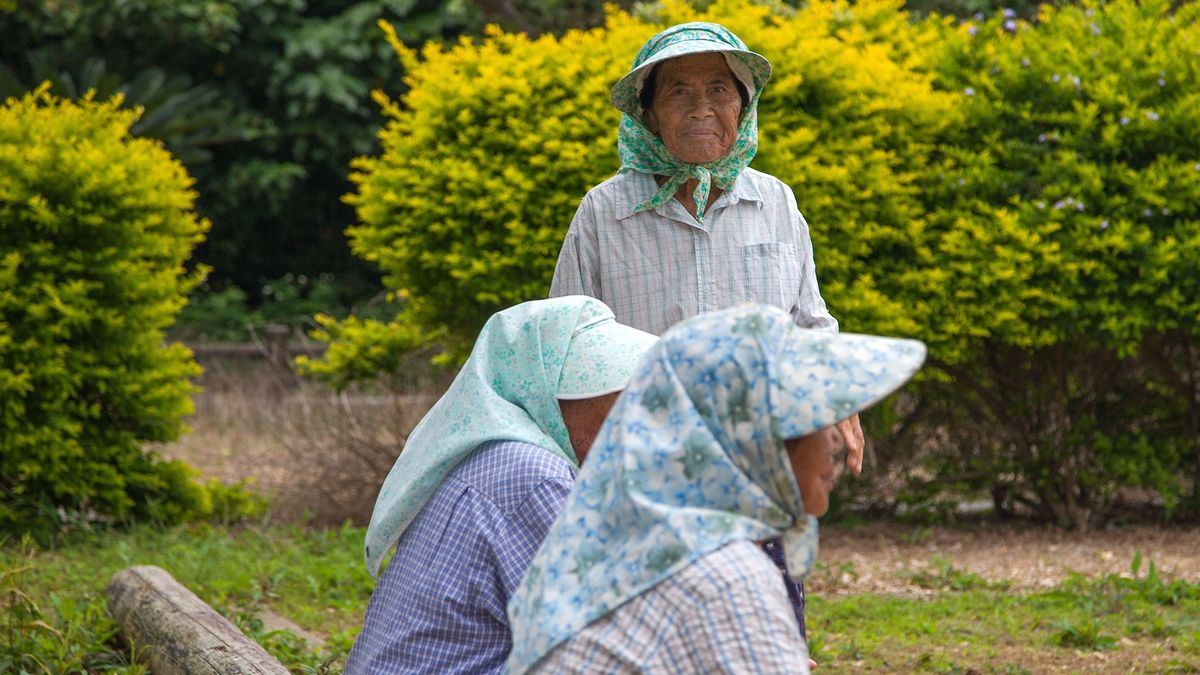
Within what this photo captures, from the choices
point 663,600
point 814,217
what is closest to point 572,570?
point 663,600

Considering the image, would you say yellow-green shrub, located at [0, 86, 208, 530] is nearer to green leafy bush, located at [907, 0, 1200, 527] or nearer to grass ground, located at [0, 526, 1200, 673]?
grass ground, located at [0, 526, 1200, 673]

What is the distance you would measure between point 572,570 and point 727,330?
373 mm

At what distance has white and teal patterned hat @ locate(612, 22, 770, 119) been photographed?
3510 mm

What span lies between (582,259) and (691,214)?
32 centimetres

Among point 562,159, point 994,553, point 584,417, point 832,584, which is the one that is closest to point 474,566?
point 584,417

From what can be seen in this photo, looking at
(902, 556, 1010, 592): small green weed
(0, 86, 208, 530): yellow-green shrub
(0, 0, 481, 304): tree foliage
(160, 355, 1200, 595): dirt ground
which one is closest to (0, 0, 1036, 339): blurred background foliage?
(0, 0, 481, 304): tree foliage

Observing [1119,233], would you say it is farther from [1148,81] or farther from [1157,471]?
[1157,471]

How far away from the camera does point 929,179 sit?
252 inches

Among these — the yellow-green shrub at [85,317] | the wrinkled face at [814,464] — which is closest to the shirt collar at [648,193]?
the wrinkled face at [814,464]

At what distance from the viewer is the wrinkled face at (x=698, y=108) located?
3.58 m

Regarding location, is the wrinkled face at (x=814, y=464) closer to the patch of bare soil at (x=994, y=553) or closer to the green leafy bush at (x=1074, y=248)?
the patch of bare soil at (x=994, y=553)

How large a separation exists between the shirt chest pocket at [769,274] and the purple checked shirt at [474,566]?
1.40 m

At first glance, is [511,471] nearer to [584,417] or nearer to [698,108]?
[584,417]

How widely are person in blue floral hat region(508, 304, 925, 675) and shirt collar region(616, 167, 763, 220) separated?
1.92 meters
